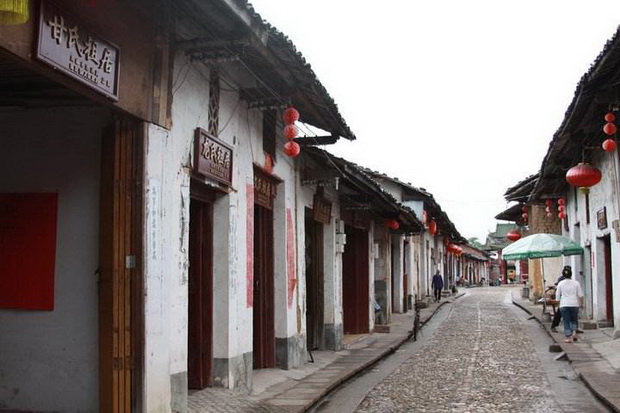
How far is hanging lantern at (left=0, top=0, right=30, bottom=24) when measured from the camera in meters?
3.71

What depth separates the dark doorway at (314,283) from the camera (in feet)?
48.9

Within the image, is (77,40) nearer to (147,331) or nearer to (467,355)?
(147,331)

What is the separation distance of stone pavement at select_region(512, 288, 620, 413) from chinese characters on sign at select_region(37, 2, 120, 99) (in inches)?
267

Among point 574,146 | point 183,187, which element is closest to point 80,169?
point 183,187

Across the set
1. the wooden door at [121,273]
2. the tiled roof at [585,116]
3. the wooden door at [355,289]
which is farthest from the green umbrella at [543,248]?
the wooden door at [121,273]

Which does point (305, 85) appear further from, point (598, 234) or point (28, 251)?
point (598, 234)

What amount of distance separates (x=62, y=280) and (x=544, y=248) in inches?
570

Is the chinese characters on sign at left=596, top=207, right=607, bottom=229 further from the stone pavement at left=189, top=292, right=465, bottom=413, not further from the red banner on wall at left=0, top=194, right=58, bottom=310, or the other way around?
the red banner on wall at left=0, top=194, right=58, bottom=310

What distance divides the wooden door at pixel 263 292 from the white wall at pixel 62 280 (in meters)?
4.74

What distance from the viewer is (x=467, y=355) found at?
1420cm

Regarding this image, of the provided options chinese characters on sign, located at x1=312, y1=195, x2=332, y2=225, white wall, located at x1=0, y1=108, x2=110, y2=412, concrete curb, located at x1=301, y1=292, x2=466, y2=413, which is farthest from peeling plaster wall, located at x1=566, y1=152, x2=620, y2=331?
white wall, located at x1=0, y1=108, x2=110, y2=412

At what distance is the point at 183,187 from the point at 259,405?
2983 mm

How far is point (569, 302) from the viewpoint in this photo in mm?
14930

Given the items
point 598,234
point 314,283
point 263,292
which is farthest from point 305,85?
point 598,234
